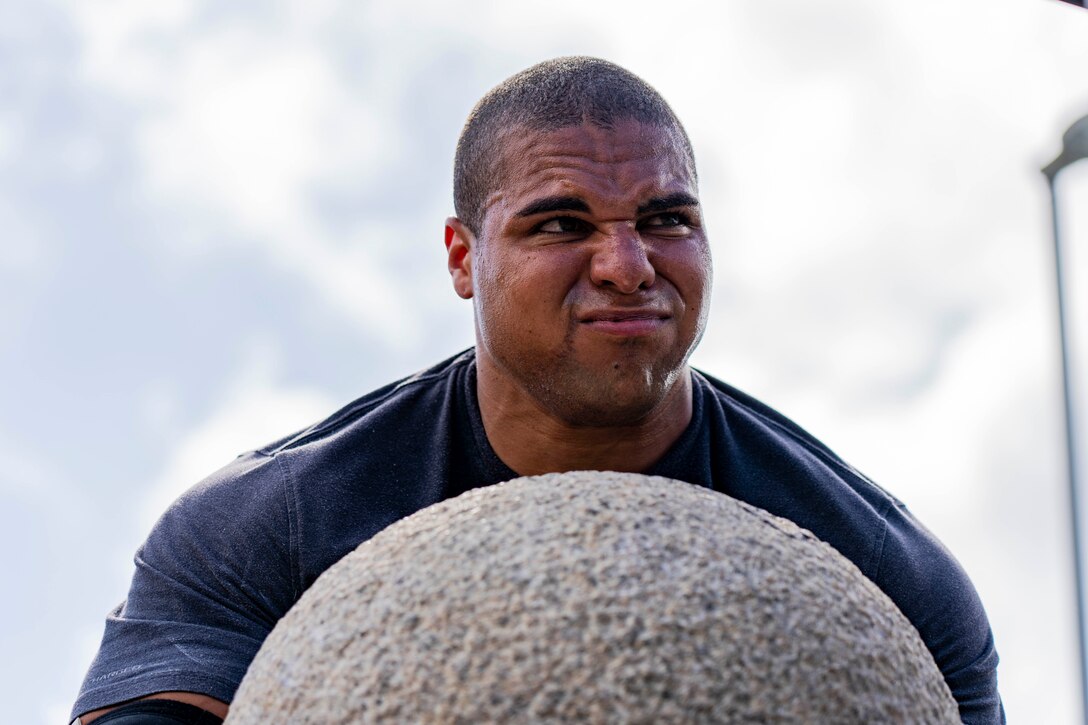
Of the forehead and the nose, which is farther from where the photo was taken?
the forehead

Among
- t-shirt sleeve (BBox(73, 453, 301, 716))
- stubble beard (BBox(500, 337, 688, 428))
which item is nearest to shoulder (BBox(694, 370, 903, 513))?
stubble beard (BBox(500, 337, 688, 428))

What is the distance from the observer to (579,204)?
396 centimetres

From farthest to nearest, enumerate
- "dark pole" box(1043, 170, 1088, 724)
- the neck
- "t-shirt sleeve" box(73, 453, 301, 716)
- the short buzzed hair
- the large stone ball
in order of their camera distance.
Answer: "dark pole" box(1043, 170, 1088, 724) → the neck → the short buzzed hair → "t-shirt sleeve" box(73, 453, 301, 716) → the large stone ball

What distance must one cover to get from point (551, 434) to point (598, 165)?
2.97 ft

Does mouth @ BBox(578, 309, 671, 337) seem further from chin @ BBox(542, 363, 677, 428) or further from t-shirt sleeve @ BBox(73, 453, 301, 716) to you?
t-shirt sleeve @ BBox(73, 453, 301, 716)

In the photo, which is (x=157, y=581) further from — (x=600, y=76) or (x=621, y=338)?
(x=600, y=76)

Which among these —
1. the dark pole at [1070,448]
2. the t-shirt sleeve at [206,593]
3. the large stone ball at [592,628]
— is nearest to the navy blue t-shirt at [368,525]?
the t-shirt sleeve at [206,593]

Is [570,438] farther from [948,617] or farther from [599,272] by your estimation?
[948,617]

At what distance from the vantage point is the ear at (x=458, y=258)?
185 inches

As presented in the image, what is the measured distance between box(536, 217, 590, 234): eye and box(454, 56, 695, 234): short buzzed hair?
32 cm

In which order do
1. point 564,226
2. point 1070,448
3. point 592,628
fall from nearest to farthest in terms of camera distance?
point 592,628 < point 564,226 < point 1070,448

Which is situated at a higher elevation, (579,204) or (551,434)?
(579,204)

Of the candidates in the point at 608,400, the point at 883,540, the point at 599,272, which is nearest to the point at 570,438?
the point at 608,400

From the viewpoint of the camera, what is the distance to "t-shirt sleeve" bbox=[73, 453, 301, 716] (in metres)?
3.60
